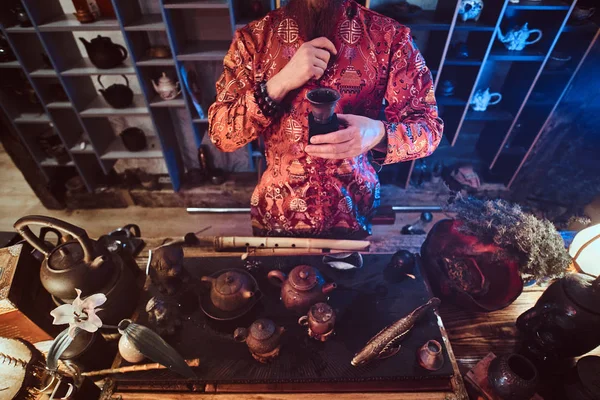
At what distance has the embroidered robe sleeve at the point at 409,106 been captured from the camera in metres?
1.41

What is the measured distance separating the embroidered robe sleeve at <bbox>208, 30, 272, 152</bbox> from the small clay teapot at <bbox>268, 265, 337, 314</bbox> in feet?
2.02

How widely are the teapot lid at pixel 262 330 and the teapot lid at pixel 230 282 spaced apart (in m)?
0.18

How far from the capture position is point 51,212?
3561 millimetres

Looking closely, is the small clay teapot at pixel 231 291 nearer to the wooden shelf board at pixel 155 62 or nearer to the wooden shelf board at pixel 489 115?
the wooden shelf board at pixel 155 62

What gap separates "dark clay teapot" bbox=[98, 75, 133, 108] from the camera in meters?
2.89

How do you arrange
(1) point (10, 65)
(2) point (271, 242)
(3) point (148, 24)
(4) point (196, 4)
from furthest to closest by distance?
Result: (1) point (10, 65) < (3) point (148, 24) < (4) point (196, 4) < (2) point (271, 242)

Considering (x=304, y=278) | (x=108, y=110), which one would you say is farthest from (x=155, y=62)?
(x=304, y=278)

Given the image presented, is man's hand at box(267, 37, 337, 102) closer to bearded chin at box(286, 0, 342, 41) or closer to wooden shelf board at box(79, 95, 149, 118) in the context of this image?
bearded chin at box(286, 0, 342, 41)

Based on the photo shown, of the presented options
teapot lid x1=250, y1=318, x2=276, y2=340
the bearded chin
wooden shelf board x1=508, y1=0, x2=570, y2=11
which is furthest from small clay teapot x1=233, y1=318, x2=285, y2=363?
wooden shelf board x1=508, y1=0, x2=570, y2=11

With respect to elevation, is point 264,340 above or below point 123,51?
below

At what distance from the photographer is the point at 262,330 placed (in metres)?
1.30

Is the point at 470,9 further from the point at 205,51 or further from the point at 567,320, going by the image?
the point at 567,320

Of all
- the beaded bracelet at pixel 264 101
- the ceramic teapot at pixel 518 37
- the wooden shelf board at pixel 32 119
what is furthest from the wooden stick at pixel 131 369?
the ceramic teapot at pixel 518 37

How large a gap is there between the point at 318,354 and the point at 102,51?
2.78 m
